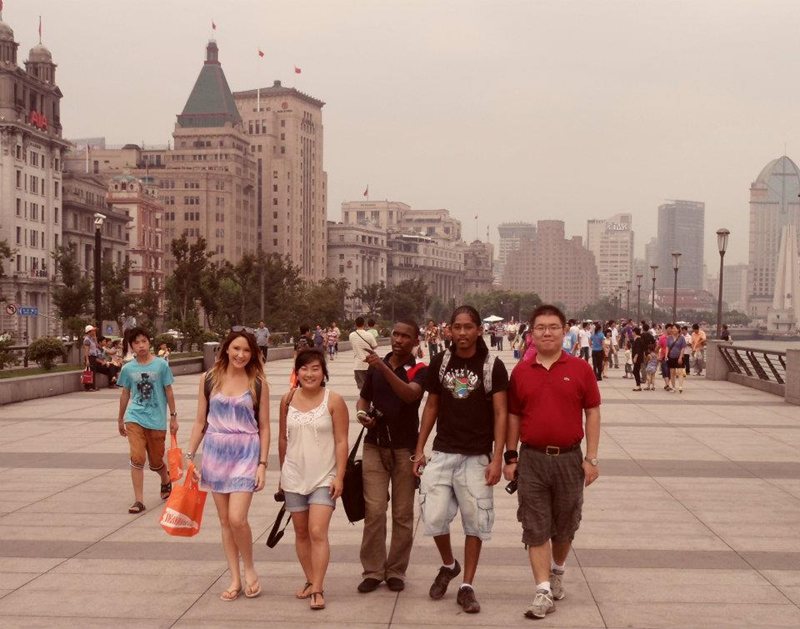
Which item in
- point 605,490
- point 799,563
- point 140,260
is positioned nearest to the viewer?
point 799,563

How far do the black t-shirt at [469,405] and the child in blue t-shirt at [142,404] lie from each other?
151 inches

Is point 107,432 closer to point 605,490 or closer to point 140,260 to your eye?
point 605,490

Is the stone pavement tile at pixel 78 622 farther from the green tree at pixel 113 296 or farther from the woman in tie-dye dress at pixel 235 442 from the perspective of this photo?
the green tree at pixel 113 296

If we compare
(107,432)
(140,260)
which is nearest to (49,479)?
(107,432)

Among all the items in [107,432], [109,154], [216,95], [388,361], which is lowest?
[107,432]

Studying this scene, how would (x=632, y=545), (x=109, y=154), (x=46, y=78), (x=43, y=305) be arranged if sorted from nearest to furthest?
(x=632, y=545) < (x=43, y=305) < (x=46, y=78) < (x=109, y=154)

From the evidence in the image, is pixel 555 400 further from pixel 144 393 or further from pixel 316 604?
pixel 144 393

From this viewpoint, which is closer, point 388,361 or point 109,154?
point 388,361

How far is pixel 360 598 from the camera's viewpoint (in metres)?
6.36

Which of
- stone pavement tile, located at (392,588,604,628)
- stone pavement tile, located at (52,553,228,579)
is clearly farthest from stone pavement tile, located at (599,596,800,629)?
stone pavement tile, located at (52,553,228,579)

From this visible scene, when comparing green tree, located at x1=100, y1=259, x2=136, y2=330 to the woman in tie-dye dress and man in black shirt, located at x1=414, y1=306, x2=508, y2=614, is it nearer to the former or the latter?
the woman in tie-dye dress

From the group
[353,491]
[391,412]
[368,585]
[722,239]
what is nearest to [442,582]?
[368,585]

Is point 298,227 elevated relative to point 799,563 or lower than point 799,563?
elevated

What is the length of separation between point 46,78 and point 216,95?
60.1m
